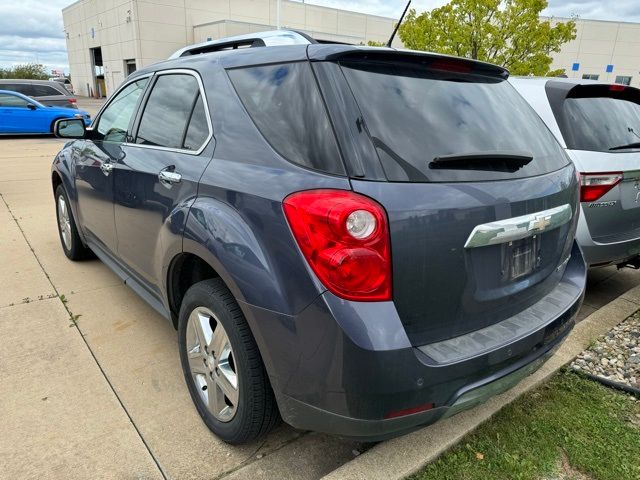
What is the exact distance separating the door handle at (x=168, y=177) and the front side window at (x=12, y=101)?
52.8 feet

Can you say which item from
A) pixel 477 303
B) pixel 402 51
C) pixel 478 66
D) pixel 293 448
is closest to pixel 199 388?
pixel 293 448

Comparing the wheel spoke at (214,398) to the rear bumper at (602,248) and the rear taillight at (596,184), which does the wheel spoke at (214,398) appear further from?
the rear taillight at (596,184)

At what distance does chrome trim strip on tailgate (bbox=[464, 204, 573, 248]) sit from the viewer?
1.80 metres

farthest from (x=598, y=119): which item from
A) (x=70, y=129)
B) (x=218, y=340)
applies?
(x=70, y=129)

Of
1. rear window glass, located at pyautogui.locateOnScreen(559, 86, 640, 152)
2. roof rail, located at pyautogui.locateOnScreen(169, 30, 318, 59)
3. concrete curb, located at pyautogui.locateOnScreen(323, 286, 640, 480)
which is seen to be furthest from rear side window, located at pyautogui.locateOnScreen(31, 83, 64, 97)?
concrete curb, located at pyautogui.locateOnScreen(323, 286, 640, 480)

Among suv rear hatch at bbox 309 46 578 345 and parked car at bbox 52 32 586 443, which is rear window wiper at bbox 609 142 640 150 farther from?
suv rear hatch at bbox 309 46 578 345

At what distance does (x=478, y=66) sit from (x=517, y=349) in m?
1.32

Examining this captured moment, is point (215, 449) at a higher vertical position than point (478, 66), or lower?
lower

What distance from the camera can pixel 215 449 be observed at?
2.30m

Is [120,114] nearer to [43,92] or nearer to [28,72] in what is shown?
[43,92]

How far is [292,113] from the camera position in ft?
6.30

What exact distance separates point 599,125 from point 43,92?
19.0m

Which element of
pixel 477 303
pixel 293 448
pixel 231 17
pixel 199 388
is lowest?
pixel 293 448

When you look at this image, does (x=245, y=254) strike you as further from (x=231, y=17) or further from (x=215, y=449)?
(x=231, y=17)
